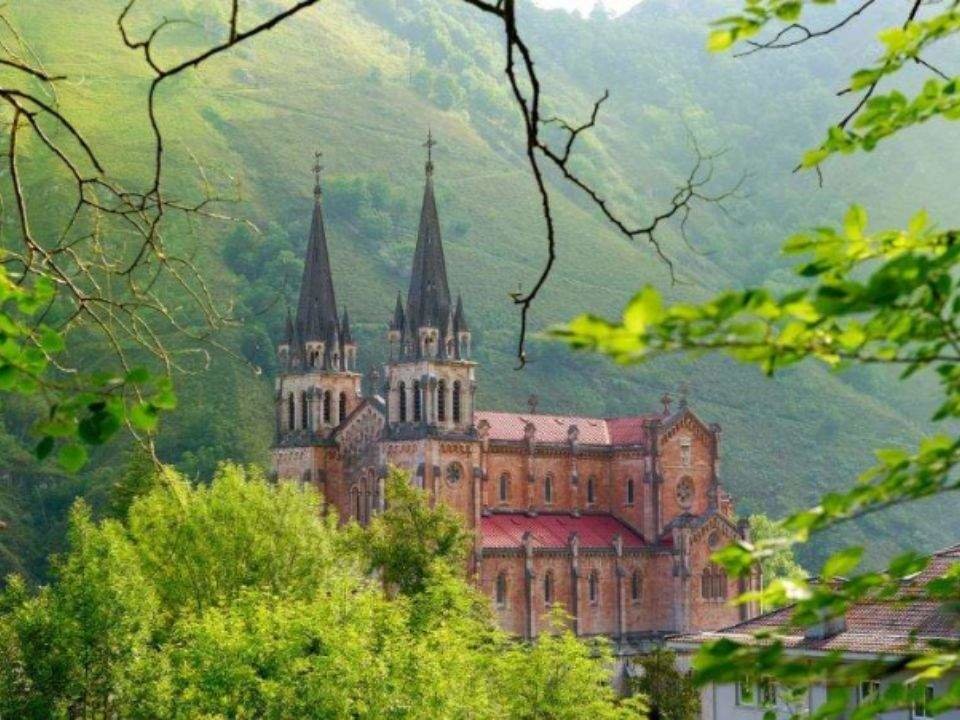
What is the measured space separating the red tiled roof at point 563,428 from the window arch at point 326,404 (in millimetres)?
6005

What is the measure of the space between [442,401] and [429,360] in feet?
6.05

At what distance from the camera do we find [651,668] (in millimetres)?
59031

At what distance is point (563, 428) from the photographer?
7731cm

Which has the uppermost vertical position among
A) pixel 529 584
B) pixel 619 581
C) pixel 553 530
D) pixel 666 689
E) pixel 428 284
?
pixel 428 284

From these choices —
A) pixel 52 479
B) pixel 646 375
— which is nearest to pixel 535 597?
pixel 52 479

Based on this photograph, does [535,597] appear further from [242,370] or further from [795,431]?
[795,431]

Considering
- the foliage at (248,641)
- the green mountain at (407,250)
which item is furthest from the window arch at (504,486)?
the foliage at (248,641)

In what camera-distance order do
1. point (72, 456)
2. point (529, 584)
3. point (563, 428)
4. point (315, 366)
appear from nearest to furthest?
point (72, 456)
point (529, 584)
point (315, 366)
point (563, 428)

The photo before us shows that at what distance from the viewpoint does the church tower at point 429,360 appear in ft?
226

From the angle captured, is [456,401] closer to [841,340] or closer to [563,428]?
[563,428]

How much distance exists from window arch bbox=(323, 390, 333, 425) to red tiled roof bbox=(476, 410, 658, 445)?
6005 millimetres

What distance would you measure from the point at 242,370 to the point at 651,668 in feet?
167

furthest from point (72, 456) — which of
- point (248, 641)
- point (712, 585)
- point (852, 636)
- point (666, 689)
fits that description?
point (712, 585)

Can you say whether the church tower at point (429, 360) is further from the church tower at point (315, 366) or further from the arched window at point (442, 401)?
the church tower at point (315, 366)
